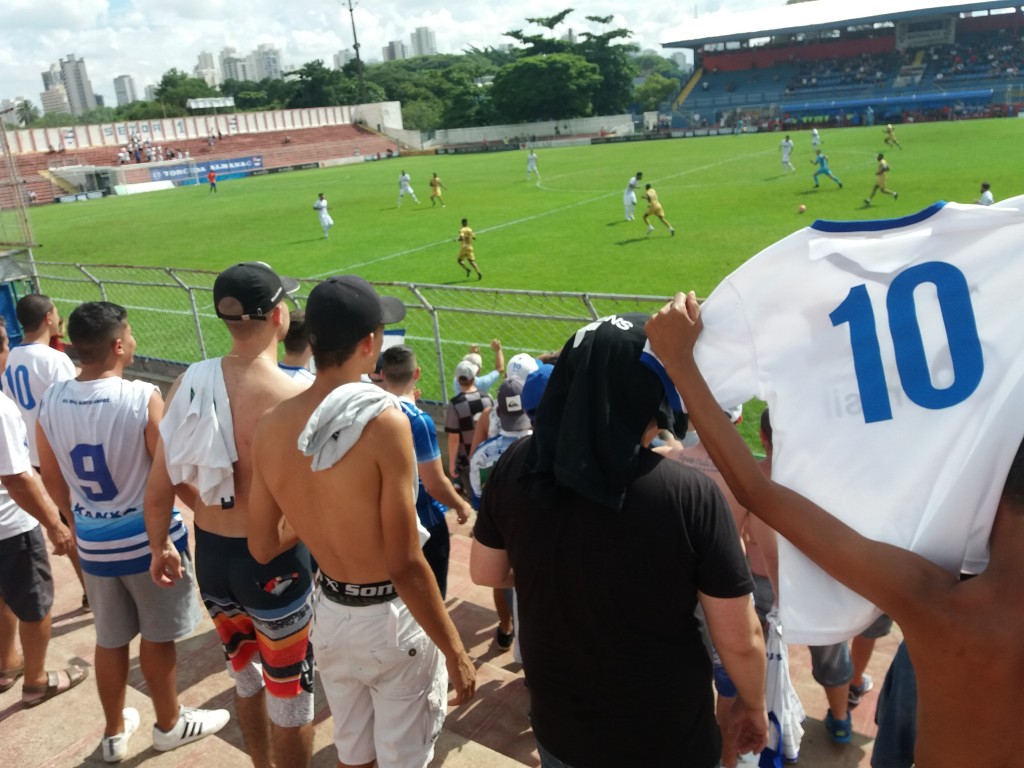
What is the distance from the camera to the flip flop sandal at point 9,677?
454 cm

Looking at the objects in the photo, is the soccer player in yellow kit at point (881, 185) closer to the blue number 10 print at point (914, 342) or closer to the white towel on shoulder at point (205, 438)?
the white towel on shoulder at point (205, 438)

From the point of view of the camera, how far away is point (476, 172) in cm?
4175

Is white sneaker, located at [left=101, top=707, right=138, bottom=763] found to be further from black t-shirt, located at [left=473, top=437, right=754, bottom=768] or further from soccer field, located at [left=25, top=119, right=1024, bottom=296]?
soccer field, located at [left=25, top=119, right=1024, bottom=296]

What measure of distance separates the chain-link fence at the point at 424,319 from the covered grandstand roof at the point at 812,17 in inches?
2475

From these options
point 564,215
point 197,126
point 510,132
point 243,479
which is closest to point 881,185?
point 564,215

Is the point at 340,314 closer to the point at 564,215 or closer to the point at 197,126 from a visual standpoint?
the point at 564,215

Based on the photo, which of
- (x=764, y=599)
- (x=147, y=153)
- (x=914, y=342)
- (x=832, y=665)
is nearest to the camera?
(x=914, y=342)

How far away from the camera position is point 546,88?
72.8 metres

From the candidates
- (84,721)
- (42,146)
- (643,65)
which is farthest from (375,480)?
(643,65)

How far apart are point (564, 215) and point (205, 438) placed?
857 inches

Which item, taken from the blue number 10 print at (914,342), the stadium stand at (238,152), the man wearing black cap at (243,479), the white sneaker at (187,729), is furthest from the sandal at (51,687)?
the stadium stand at (238,152)

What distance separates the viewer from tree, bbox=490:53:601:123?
7256 centimetres

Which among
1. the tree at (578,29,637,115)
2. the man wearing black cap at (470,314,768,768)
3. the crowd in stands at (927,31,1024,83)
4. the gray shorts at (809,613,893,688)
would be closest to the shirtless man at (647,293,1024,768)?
the man wearing black cap at (470,314,768,768)

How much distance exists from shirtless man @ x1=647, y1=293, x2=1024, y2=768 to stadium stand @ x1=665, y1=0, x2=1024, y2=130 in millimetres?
56166
